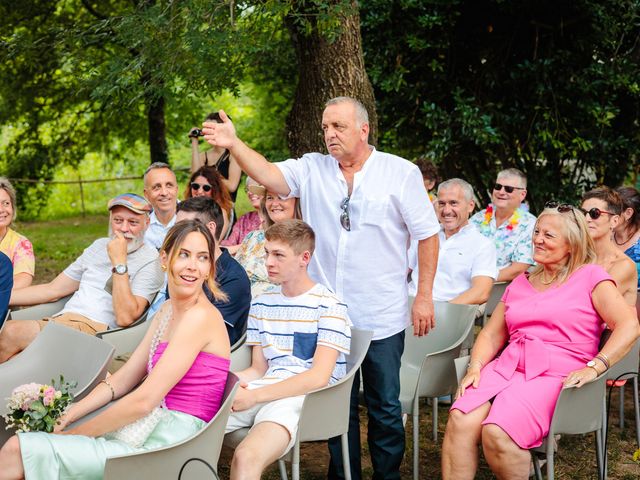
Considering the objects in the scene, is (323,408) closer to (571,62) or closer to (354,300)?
(354,300)

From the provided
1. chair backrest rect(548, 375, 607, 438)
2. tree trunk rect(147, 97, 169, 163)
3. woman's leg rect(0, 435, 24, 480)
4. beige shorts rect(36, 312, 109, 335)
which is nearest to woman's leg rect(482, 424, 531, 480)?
chair backrest rect(548, 375, 607, 438)

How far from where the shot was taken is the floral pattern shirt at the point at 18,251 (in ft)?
16.8

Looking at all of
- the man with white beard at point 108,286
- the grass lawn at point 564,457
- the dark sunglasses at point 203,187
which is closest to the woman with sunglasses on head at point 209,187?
the dark sunglasses at point 203,187

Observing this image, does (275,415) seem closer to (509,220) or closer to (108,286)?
(108,286)

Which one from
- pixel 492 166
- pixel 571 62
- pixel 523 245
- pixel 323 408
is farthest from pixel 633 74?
pixel 323 408

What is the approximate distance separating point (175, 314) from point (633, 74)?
21.1 ft

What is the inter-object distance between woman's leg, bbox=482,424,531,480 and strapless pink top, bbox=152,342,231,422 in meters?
1.23

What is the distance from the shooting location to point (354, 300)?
381 centimetres

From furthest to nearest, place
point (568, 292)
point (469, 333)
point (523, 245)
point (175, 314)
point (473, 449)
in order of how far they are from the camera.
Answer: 1. point (523, 245)
2. point (469, 333)
3. point (568, 292)
4. point (473, 449)
5. point (175, 314)

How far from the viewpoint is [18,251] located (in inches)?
204

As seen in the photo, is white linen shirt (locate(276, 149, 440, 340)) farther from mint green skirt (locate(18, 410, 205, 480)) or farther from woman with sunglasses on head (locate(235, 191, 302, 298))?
mint green skirt (locate(18, 410, 205, 480))

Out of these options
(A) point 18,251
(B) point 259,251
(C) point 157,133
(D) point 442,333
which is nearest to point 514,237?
(D) point 442,333

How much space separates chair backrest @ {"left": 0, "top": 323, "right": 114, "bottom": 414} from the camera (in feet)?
11.2

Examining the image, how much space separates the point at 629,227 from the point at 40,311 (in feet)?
12.3
